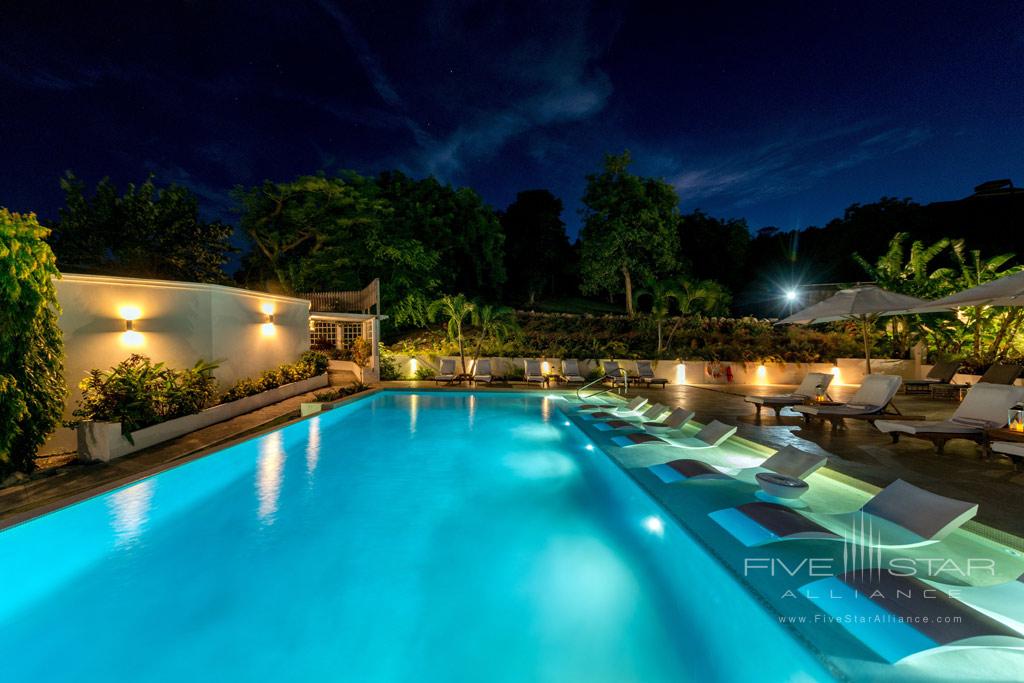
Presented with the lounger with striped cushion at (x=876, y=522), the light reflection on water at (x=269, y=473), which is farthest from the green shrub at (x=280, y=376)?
the lounger with striped cushion at (x=876, y=522)

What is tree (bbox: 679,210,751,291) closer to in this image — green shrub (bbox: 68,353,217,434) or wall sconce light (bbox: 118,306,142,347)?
green shrub (bbox: 68,353,217,434)

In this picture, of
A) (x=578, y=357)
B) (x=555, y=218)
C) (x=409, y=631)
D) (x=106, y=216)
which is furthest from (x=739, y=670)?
(x=555, y=218)

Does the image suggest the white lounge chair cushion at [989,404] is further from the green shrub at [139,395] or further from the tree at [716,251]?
the tree at [716,251]

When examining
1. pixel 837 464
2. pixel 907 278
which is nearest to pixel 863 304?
pixel 837 464

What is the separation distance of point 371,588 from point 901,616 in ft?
11.6

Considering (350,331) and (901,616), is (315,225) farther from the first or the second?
(901,616)

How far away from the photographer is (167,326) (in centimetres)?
898

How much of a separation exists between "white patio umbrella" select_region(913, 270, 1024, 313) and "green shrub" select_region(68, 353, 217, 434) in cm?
1182

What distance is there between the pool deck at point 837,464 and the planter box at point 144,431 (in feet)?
0.56

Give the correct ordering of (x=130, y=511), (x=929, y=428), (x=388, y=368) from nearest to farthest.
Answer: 1. (x=130, y=511)
2. (x=929, y=428)
3. (x=388, y=368)

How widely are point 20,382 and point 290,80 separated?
2848 cm

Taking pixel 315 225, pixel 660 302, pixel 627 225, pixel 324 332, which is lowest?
pixel 324 332

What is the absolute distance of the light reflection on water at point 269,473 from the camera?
529 centimetres

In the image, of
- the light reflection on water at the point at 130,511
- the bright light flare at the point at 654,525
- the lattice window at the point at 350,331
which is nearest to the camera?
the bright light flare at the point at 654,525
